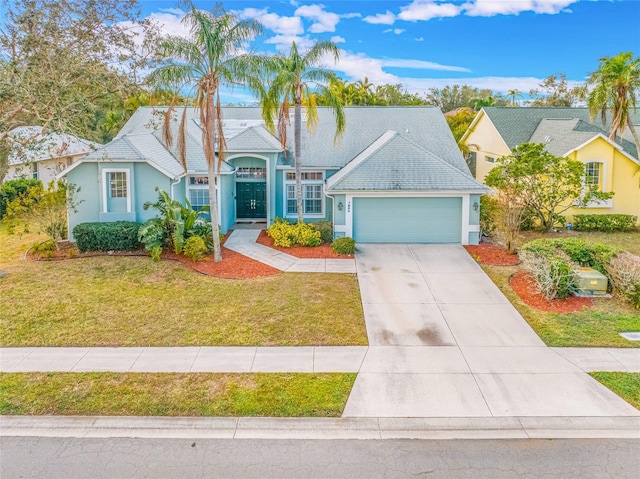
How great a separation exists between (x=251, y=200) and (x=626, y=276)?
15.0 m

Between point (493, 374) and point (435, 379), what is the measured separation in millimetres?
1115

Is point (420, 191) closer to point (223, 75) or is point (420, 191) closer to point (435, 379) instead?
point (223, 75)

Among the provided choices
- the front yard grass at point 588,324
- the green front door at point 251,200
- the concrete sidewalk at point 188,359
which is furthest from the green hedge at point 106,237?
the front yard grass at point 588,324

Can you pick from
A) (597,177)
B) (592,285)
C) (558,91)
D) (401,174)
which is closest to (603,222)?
(597,177)

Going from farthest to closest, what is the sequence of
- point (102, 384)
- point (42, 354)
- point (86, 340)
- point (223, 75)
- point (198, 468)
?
point (223, 75), point (86, 340), point (42, 354), point (102, 384), point (198, 468)

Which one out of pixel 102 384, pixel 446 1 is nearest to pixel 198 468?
pixel 102 384

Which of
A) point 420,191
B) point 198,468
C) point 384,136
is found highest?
point 384,136

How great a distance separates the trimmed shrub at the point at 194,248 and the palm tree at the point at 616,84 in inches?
676

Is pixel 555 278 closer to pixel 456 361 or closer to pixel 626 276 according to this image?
pixel 626 276

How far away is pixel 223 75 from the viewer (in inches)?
571

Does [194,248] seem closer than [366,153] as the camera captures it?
Yes

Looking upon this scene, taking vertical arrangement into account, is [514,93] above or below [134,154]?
above

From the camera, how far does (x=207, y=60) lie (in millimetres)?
14273

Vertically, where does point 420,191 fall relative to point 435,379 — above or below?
above
